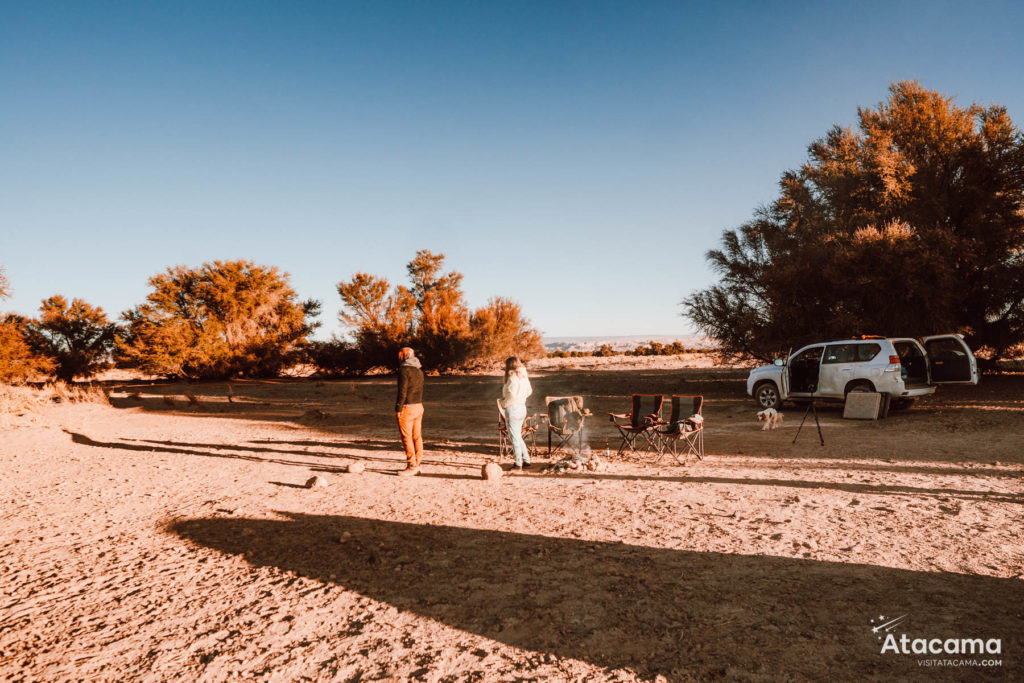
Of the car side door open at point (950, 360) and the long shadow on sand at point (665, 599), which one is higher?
the car side door open at point (950, 360)

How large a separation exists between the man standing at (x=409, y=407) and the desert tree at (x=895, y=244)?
11732mm

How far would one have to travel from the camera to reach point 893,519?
16.3 ft

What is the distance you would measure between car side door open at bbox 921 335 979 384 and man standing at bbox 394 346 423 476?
11.0 metres

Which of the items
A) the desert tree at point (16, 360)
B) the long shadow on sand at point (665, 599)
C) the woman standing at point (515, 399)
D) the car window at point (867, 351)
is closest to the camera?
the long shadow on sand at point (665, 599)

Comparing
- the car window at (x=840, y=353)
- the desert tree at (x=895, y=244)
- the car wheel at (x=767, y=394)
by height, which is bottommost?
the car wheel at (x=767, y=394)

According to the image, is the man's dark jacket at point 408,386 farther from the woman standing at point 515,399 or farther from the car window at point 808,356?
the car window at point 808,356

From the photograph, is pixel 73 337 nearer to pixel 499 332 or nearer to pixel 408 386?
pixel 499 332

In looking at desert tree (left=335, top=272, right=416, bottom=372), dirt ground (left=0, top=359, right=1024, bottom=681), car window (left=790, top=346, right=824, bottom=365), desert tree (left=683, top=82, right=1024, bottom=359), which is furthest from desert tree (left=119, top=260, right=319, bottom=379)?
car window (left=790, top=346, right=824, bottom=365)

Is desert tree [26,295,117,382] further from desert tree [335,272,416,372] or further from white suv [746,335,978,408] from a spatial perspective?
white suv [746,335,978,408]

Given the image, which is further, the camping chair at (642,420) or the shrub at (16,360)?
the shrub at (16,360)

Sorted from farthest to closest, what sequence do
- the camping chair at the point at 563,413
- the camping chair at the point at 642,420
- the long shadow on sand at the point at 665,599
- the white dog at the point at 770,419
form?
the white dog at the point at 770,419 < the camping chair at the point at 563,413 < the camping chair at the point at 642,420 < the long shadow on sand at the point at 665,599

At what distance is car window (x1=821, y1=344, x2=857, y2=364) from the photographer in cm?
1168

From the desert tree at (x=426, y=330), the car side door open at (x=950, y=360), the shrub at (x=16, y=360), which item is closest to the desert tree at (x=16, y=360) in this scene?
the shrub at (x=16, y=360)

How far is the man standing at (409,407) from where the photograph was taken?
291 inches
